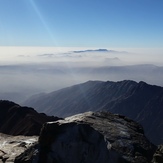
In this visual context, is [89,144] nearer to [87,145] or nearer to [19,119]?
[87,145]

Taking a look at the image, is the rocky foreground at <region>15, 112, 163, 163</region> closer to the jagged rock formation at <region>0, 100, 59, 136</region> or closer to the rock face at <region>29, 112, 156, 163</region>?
the rock face at <region>29, 112, 156, 163</region>

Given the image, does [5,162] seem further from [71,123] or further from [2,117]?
[2,117]

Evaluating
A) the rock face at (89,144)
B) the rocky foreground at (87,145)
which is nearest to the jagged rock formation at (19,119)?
the rocky foreground at (87,145)

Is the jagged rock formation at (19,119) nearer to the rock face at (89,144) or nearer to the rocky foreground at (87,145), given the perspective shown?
the rocky foreground at (87,145)

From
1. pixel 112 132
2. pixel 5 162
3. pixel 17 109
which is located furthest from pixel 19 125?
pixel 112 132

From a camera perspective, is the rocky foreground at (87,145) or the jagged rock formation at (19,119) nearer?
the rocky foreground at (87,145)

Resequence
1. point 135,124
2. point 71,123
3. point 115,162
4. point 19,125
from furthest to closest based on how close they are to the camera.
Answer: point 19,125, point 135,124, point 71,123, point 115,162

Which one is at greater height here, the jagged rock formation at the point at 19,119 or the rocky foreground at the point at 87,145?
the rocky foreground at the point at 87,145
